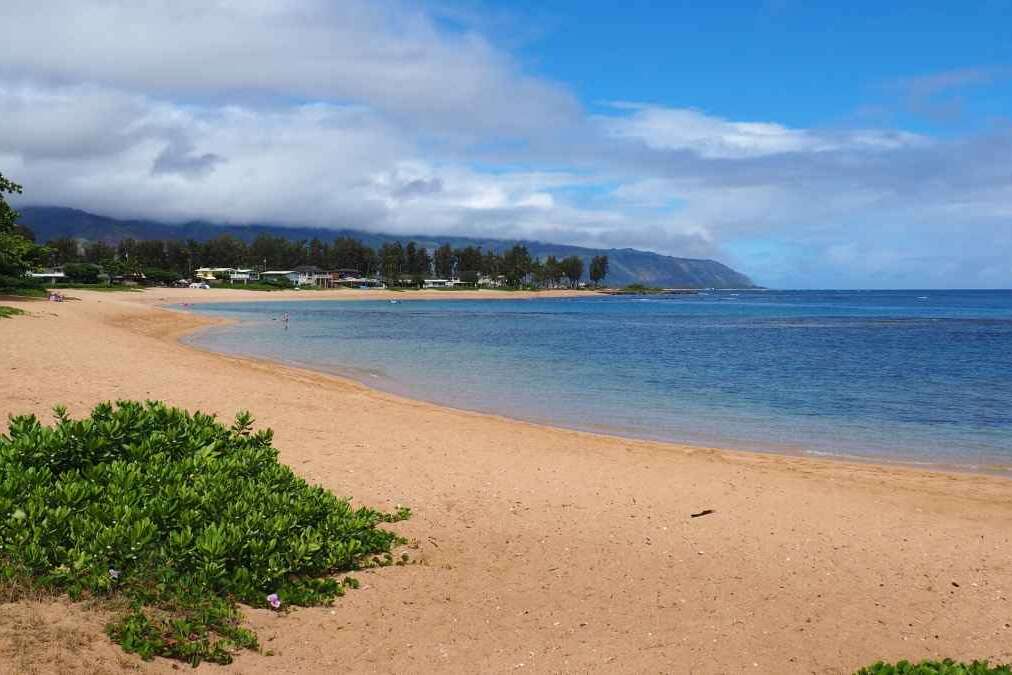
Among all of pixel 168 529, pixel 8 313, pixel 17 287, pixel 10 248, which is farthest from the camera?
pixel 17 287

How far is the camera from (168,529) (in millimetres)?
5844

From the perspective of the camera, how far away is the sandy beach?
541 cm

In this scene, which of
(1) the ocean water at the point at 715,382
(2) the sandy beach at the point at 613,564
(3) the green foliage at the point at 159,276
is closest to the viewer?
(2) the sandy beach at the point at 613,564

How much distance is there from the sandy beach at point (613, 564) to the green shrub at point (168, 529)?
0.86 feet

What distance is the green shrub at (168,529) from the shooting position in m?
5.07

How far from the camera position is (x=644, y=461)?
1273 cm

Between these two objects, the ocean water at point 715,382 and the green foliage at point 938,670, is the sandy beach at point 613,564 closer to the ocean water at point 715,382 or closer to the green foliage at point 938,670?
the green foliage at point 938,670

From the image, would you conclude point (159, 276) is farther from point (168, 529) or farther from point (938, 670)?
point (938, 670)

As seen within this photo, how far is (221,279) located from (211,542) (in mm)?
182680

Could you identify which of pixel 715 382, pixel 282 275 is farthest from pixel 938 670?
pixel 282 275

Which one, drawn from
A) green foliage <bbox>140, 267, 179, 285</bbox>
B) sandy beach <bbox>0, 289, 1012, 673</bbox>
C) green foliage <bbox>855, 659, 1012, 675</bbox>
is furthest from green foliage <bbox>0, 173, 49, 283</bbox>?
green foliage <bbox>140, 267, 179, 285</bbox>

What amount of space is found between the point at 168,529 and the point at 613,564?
4181 millimetres

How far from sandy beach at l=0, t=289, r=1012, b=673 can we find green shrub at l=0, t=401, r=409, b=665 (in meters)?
0.26

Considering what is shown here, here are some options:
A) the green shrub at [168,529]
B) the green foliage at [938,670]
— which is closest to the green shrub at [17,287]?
the green shrub at [168,529]
